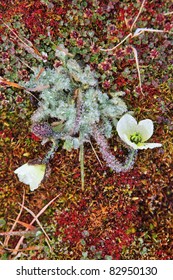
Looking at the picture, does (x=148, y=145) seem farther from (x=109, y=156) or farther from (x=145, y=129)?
(x=109, y=156)

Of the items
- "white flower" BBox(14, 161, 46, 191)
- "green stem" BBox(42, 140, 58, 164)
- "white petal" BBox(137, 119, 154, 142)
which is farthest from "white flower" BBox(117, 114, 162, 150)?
"white flower" BBox(14, 161, 46, 191)

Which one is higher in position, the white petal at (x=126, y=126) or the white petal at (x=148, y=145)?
the white petal at (x=126, y=126)

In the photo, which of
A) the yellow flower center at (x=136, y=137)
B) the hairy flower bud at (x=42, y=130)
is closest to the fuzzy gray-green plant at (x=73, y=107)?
the hairy flower bud at (x=42, y=130)

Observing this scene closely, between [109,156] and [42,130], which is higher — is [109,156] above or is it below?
below

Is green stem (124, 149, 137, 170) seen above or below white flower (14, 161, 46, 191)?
above

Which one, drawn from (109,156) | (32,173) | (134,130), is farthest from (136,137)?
(32,173)

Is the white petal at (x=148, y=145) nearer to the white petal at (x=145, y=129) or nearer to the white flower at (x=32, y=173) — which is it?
the white petal at (x=145, y=129)

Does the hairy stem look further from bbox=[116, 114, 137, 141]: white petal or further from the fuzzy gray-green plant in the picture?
bbox=[116, 114, 137, 141]: white petal
